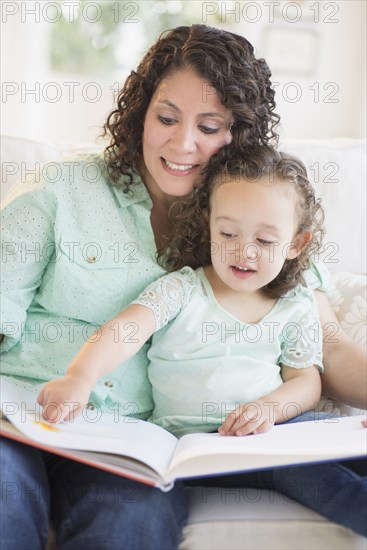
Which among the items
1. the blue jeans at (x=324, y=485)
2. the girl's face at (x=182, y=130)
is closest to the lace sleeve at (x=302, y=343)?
the blue jeans at (x=324, y=485)

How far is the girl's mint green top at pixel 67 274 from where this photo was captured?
1.36 m

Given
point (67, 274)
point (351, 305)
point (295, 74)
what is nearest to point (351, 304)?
point (351, 305)

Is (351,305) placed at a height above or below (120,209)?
below

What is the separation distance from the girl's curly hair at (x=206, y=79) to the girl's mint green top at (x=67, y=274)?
95 millimetres

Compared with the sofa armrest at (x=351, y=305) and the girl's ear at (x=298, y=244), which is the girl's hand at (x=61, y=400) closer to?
the girl's ear at (x=298, y=244)

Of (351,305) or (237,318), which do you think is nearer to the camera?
(237,318)

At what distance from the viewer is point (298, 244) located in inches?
57.1

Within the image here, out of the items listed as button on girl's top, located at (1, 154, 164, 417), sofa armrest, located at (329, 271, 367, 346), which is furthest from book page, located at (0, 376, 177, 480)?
sofa armrest, located at (329, 271, 367, 346)

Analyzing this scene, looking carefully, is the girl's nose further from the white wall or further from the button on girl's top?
the white wall

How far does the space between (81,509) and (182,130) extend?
0.70 metres

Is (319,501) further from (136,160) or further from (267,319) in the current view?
(136,160)

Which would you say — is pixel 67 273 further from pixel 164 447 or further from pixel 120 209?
pixel 164 447

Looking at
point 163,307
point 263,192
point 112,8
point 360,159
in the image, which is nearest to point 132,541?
point 163,307

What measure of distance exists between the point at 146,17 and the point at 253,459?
3329mm
